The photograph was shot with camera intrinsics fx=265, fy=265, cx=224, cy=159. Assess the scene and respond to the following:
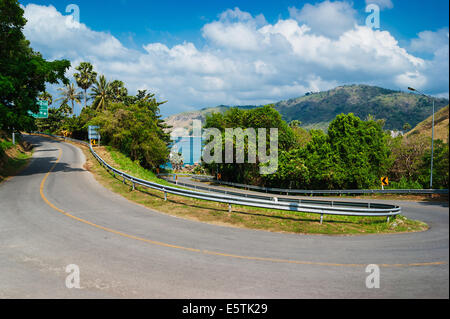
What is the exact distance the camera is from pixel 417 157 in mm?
37406

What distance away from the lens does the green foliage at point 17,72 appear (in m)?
19.3

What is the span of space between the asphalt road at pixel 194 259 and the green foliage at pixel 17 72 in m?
9.66

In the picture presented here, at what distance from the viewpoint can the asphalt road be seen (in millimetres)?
5930

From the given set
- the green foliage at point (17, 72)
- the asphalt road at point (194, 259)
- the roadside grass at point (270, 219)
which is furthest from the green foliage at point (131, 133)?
the asphalt road at point (194, 259)

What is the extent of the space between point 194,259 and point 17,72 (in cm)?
2093

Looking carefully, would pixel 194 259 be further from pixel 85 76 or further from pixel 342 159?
pixel 85 76

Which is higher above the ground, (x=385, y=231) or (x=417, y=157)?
(x=417, y=157)

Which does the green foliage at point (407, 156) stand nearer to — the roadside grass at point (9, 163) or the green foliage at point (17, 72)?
the green foliage at point (17, 72)

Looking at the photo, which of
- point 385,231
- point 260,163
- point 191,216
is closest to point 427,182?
point 260,163

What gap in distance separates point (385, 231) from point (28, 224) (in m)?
15.3

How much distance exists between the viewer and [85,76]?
68.3m

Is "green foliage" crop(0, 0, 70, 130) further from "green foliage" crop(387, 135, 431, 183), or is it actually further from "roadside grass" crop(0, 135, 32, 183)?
"green foliage" crop(387, 135, 431, 183)

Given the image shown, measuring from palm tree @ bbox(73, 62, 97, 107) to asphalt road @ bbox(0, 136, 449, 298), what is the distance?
211ft
